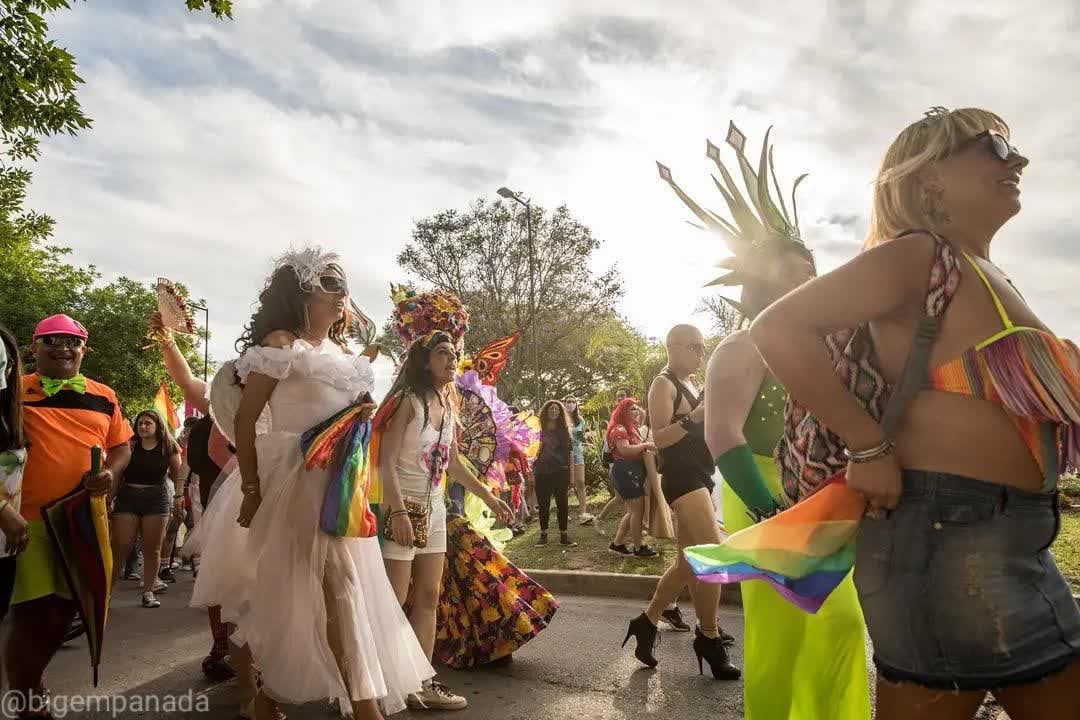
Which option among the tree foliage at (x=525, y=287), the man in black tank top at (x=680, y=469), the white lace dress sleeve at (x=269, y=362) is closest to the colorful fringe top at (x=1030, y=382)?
the white lace dress sleeve at (x=269, y=362)

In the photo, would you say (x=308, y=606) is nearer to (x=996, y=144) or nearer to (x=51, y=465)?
(x=51, y=465)

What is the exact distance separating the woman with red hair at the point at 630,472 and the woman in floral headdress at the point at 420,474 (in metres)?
4.15

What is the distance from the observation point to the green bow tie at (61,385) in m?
3.89

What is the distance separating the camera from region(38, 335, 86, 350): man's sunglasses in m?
3.93

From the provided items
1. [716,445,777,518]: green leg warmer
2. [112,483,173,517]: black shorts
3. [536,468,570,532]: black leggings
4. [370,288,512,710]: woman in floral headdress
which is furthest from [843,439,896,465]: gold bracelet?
[536,468,570,532]: black leggings

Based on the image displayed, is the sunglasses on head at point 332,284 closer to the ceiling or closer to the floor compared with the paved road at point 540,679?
closer to the ceiling

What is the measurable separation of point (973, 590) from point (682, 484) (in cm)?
305

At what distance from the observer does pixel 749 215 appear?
2.88 meters

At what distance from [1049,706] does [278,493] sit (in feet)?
9.11

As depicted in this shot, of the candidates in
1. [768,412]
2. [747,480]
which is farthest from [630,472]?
[747,480]

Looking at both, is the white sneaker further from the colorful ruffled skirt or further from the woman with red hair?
the woman with red hair

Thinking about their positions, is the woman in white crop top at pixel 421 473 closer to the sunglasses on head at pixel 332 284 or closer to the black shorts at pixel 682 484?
the sunglasses on head at pixel 332 284

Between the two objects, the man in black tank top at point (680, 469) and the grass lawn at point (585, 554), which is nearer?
the man in black tank top at point (680, 469)

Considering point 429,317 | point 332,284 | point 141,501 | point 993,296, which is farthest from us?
point 141,501
